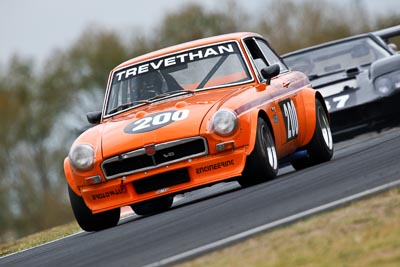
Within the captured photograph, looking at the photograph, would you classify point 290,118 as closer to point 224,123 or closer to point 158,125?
point 224,123

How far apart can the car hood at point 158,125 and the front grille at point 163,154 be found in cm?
4

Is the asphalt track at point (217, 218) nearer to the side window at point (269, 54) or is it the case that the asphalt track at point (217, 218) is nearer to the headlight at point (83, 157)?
the headlight at point (83, 157)

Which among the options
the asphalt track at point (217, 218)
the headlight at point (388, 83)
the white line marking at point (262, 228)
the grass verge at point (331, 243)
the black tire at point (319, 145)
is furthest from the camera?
the headlight at point (388, 83)

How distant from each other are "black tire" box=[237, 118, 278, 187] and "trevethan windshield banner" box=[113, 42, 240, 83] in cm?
126

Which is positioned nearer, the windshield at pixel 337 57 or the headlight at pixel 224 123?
the headlight at pixel 224 123

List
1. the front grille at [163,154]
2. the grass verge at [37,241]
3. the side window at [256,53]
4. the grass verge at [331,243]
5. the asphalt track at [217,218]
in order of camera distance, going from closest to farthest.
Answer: the grass verge at [331,243] → the asphalt track at [217,218] → the front grille at [163,154] → the side window at [256,53] → the grass verge at [37,241]

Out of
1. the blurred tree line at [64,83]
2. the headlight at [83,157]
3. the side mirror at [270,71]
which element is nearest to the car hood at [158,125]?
the headlight at [83,157]

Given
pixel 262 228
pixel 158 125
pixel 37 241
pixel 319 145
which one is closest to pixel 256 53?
pixel 319 145

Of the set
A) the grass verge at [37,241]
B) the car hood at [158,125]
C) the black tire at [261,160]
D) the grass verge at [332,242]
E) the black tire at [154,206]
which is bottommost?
the grass verge at [37,241]

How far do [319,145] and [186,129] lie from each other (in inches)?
90.2

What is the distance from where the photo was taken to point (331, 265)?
22.1 feet

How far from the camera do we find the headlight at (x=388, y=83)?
15264mm

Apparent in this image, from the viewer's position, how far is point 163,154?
35.8 ft

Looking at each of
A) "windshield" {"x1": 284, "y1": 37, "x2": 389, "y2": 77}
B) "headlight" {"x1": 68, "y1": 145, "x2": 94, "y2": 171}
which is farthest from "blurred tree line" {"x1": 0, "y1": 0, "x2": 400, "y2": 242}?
"headlight" {"x1": 68, "y1": 145, "x2": 94, "y2": 171}
